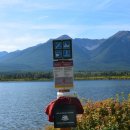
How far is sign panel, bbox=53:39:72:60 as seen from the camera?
41.0ft

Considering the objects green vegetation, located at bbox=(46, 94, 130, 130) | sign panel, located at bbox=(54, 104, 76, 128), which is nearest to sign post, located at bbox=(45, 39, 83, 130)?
sign panel, located at bbox=(54, 104, 76, 128)

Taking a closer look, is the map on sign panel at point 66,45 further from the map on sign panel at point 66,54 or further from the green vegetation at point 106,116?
the green vegetation at point 106,116

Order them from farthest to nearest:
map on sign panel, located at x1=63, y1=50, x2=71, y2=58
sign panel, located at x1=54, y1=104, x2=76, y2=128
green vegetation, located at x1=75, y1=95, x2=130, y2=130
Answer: green vegetation, located at x1=75, y1=95, x2=130, y2=130 < sign panel, located at x1=54, y1=104, x2=76, y2=128 < map on sign panel, located at x1=63, y1=50, x2=71, y2=58

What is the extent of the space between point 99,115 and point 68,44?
6476mm

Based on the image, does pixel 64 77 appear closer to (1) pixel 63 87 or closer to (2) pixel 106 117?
(1) pixel 63 87

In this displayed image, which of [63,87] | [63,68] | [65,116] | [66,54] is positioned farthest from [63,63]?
[65,116]

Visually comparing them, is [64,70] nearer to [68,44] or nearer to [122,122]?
[68,44]

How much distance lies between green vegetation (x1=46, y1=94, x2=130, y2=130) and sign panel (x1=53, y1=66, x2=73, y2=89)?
16.3 ft

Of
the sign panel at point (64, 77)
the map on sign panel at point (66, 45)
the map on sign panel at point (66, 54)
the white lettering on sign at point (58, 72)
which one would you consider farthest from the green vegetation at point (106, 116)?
the map on sign panel at point (66, 45)

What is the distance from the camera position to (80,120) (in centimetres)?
1838

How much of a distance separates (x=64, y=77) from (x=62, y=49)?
0.81 metres

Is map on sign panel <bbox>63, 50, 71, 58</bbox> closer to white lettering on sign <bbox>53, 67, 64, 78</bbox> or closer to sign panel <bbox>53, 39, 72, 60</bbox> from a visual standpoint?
sign panel <bbox>53, 39, 72, 60</bbox>

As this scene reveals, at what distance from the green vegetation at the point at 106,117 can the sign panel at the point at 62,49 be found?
17.5 feet

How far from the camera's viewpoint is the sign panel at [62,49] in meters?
12.5
